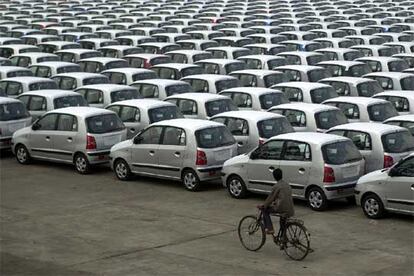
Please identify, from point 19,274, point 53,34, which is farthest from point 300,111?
point 53,34

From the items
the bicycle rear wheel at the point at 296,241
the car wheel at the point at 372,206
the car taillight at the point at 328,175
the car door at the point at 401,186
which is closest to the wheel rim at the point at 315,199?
the car taillight at the point at 328,175

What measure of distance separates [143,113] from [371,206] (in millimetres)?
7236

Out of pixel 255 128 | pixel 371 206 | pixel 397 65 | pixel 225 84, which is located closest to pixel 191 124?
pixel 255 128

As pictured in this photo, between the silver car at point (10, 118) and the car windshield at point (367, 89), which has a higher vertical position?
the car windshield at point (367, 89)

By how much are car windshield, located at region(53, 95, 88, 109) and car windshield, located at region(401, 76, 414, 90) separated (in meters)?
8.61

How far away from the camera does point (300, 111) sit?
2159 cm

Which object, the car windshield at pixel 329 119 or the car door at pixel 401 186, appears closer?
the car door at pixel 401 186

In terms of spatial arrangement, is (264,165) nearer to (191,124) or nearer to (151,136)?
(191,124)

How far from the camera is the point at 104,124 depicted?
2152 cm

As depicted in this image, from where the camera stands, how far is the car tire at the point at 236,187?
1858 centimetres

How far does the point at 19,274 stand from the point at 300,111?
968cm

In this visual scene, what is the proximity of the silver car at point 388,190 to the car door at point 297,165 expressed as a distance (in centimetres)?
106

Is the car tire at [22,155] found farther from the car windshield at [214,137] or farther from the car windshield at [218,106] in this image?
the car windshield at [214,137]

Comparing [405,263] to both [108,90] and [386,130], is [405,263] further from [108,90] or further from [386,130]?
[108,90]
